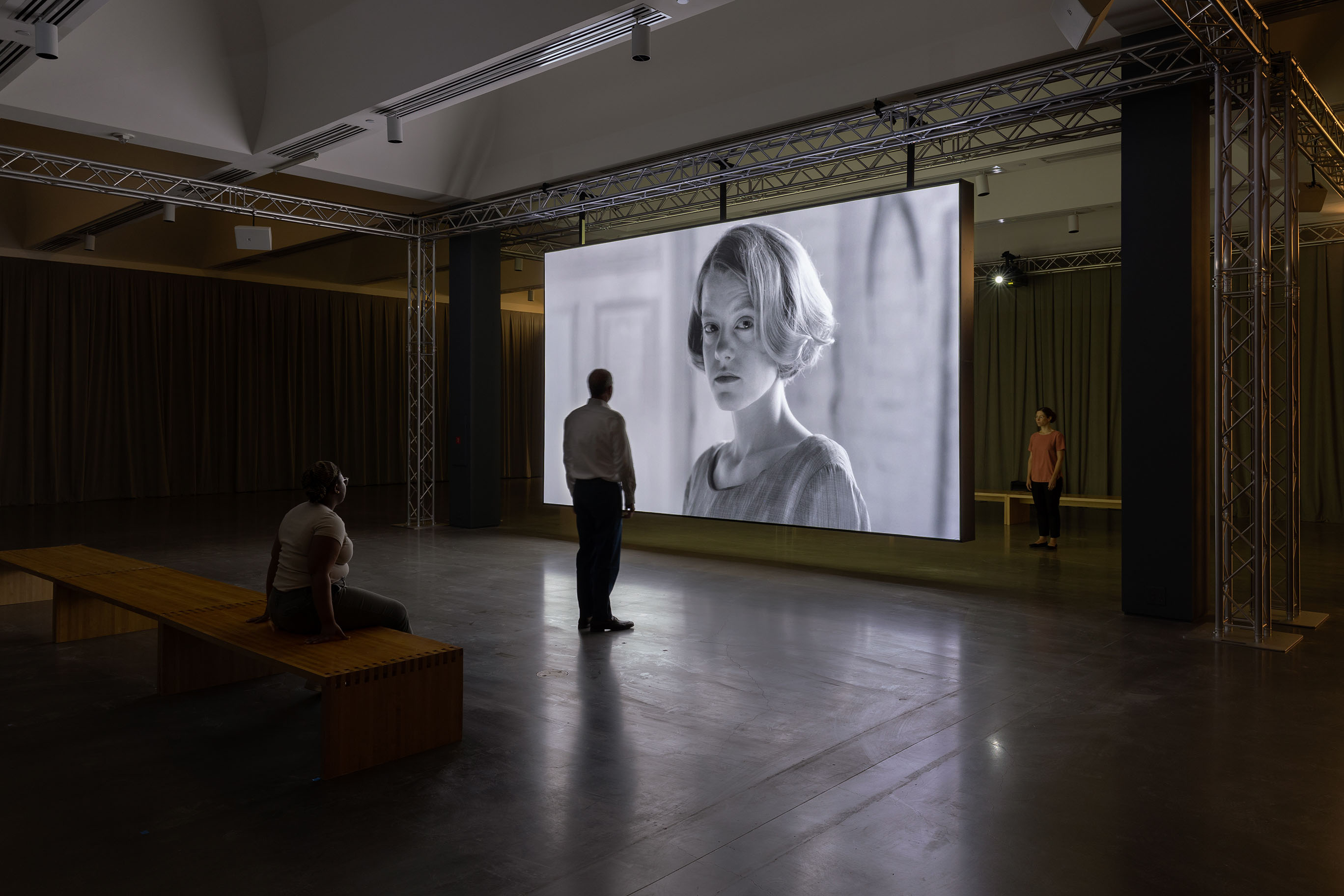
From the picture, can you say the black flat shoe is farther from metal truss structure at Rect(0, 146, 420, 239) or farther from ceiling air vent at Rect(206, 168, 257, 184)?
ceiling air vent at Rect(206, 168, 257, 184)

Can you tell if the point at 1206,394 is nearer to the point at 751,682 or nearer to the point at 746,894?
the point at 751,682

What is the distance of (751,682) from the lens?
15.3ft

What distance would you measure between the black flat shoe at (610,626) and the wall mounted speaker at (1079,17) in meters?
4.22

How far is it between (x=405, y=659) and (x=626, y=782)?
39.3 inches

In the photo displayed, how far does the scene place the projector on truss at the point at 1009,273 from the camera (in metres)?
14.3

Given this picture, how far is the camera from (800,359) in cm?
827

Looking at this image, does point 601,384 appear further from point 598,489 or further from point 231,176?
point 231,176

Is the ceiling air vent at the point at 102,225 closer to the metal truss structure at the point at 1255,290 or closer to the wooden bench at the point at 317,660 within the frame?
the wooden bench at the point at 317,660

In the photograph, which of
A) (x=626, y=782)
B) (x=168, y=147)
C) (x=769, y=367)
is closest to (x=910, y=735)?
(x=626, y=782)

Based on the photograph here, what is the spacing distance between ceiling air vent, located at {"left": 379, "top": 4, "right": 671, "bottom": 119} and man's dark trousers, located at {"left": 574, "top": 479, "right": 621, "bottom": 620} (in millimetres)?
3014

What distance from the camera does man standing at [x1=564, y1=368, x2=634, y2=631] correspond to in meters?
5.58

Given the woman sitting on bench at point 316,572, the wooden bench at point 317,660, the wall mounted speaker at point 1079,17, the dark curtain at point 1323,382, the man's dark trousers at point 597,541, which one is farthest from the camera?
the dark curtain at point 1323,382

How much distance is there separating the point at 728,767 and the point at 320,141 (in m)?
7.20

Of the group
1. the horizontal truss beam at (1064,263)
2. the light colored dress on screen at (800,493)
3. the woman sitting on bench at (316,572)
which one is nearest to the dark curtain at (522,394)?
the horizontal truss beam at (1064,263)
